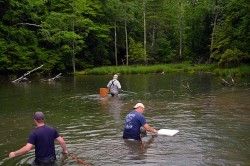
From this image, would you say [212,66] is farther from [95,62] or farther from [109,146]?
[109,146]

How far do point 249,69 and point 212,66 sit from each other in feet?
33.5

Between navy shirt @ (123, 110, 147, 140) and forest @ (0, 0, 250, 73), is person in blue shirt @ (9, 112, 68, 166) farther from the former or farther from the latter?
forest @ (0, 0, 250, 73)

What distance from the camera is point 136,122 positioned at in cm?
1066

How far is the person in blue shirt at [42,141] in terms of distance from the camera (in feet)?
25.6

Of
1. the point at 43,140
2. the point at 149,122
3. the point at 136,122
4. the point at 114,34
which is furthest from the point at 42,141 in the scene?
the point at 114,34

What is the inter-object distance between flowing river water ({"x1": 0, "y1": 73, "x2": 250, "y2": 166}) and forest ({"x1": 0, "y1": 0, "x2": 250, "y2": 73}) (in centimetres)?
2077

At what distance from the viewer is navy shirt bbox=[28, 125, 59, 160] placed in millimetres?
7891

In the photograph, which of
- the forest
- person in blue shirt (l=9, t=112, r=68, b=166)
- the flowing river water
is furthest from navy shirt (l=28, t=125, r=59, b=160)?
the forest

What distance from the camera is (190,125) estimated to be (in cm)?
1381

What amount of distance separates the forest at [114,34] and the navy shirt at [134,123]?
29.2 m

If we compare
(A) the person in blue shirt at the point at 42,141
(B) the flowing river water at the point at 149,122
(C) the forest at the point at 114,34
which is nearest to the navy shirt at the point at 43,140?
(A) the person in blue shirt at the point at 42,141

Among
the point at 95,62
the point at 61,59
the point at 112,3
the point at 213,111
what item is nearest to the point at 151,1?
the point at 112,3

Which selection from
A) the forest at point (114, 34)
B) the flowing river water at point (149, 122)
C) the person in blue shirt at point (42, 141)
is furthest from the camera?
the forest at point (114, 34)

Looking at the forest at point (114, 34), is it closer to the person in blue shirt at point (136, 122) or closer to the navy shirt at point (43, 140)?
the person in blue shirt at point (136, 122)
